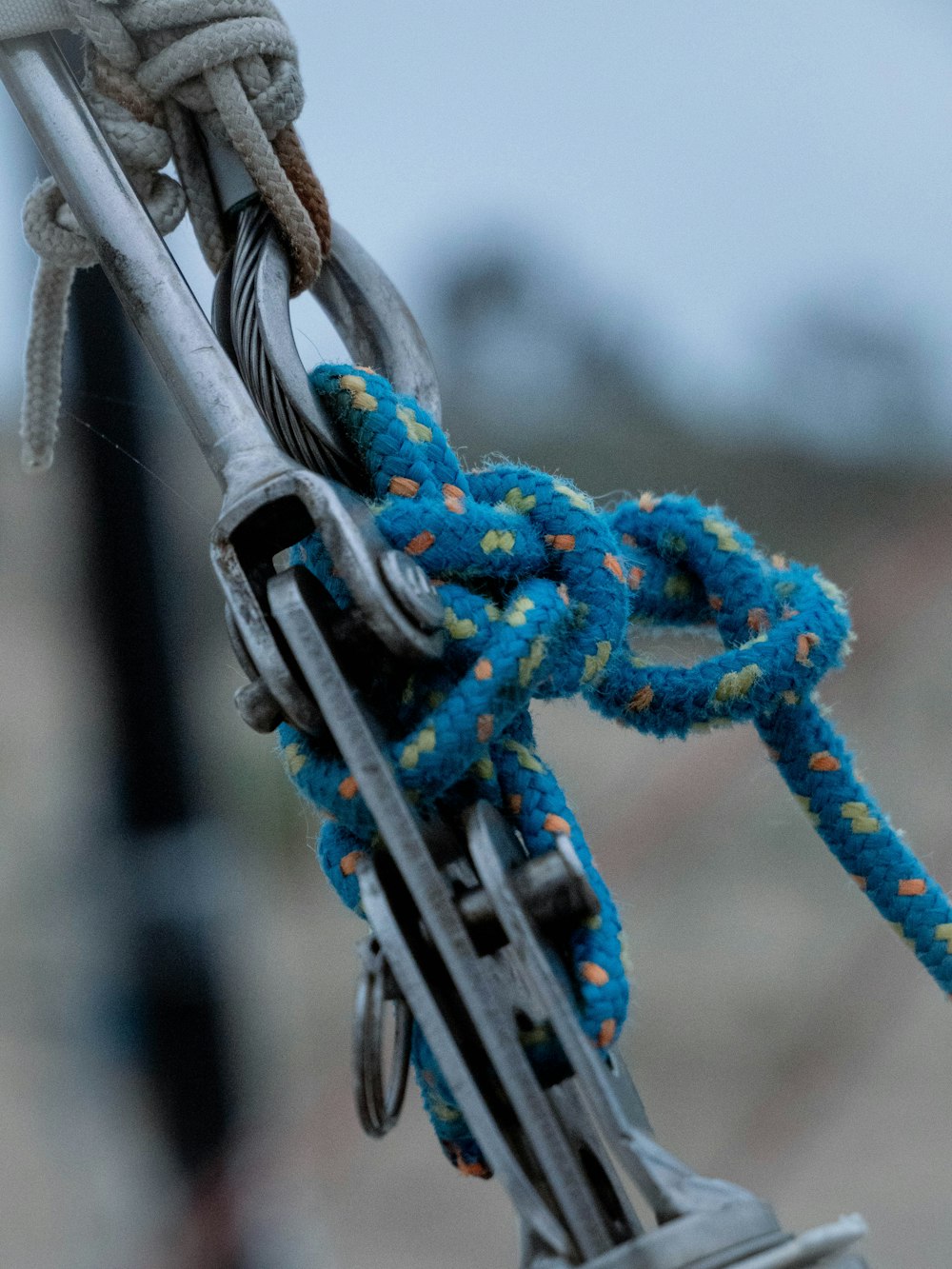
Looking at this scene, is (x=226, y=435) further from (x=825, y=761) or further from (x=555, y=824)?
(x=825, y=761)

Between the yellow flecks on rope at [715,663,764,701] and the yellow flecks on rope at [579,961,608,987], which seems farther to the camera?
the yellow flecks on rope at [715,663,764,701]

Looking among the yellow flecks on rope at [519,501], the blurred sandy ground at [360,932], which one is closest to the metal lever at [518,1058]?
the yellow flecks on rope at [519,501]

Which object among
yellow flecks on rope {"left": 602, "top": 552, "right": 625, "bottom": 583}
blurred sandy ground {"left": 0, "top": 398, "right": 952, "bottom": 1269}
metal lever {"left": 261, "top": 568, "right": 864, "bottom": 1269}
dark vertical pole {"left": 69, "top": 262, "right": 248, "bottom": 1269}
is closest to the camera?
metal lever {"left": 261, "top": 568, "right": 864, "bottom": 1269}

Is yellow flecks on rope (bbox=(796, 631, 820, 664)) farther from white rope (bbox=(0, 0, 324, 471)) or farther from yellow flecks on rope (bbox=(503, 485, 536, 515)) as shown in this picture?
white rope (bbox=(0, 0, 324, 471))

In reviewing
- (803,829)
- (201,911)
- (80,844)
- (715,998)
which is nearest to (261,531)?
(201,911)

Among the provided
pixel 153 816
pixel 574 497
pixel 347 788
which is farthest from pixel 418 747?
pixel 153 816

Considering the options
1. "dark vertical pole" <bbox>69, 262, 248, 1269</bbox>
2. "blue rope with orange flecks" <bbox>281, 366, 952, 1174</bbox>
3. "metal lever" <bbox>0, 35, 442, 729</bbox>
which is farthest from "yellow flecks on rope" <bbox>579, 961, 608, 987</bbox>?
"dark vertical pole" <bbox>69, 262, 248, 1269</bbox>

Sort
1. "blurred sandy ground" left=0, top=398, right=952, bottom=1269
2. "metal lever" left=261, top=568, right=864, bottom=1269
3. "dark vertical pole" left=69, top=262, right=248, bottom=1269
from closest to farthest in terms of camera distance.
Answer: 1. "metal lever" left=261, top=568, right=864, bottom=1269
2. "dark vertical pole" left=69, top=262, right=248, bottom=1269
3. "blurred sandy ground" left=0, top=398, right=952, bottom=1269
